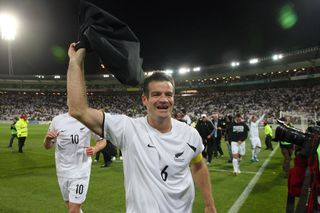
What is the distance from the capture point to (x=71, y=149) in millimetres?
5820

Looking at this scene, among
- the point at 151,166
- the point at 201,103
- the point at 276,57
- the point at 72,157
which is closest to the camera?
the point at 151,166

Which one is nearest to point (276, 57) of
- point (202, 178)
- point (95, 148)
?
point (95, 148)

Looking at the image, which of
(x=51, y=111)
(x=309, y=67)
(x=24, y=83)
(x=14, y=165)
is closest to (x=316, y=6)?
(x=309, y=67)

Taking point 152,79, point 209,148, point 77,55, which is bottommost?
point 209,148

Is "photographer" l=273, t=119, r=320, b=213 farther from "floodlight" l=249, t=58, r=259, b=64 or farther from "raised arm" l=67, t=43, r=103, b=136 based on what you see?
"floodlight" l=249, t=58, r=259, b=64

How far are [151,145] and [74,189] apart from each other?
126 inches

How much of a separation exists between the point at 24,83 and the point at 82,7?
8547cm

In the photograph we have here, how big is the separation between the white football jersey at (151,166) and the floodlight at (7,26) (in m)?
55.8

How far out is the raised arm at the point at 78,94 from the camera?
245cm

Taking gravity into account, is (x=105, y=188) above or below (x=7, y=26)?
below

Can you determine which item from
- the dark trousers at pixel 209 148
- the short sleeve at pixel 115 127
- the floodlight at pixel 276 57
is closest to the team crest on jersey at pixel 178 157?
the short sleeve at pixel 115 127

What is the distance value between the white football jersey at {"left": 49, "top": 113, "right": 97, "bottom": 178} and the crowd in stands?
44.1m

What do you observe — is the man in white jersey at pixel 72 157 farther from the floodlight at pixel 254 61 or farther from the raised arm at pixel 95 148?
the floodlight at pixel 254 61

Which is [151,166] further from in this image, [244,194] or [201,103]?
[201,103]
